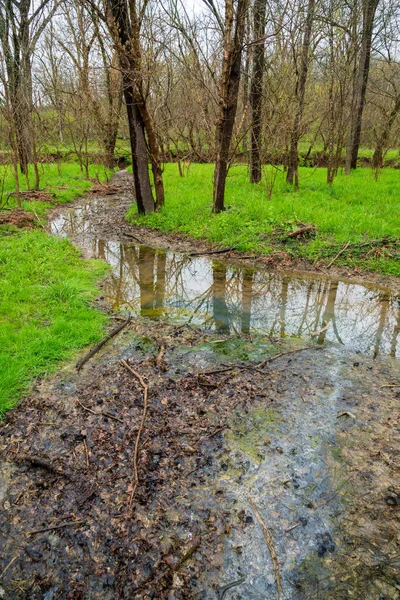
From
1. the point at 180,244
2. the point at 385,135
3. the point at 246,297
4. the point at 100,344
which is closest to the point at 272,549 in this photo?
the point at 100,344

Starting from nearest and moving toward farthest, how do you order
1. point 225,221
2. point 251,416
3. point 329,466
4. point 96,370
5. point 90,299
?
1. point 329,466
2. point 251,416
3. point 96,370
4. point 90,299
5. point 225,221

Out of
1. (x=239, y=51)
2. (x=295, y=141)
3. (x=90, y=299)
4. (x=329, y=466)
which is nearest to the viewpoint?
(x=329, y=466)

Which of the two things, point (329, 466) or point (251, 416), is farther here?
point (251, 416)

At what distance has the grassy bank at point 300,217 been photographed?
7961 mm

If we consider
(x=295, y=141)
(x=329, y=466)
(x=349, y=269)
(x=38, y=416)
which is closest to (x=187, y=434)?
(x=329, y=466)

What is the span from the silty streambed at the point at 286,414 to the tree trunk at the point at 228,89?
319 cm

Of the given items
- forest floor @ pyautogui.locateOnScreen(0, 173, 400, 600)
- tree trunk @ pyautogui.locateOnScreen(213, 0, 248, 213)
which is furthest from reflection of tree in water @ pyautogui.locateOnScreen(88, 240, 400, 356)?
tree trunk @ pyautogui.locateOnScreen(213, 0, 248, 213)

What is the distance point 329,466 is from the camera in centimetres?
307

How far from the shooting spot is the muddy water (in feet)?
17.7

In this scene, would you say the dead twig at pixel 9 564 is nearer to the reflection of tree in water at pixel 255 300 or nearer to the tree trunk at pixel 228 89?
the reflection of tree in water at pixel 255 300

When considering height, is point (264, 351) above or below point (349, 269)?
below

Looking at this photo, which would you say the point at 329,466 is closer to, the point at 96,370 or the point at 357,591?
the point at 357,591

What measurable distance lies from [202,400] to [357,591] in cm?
202

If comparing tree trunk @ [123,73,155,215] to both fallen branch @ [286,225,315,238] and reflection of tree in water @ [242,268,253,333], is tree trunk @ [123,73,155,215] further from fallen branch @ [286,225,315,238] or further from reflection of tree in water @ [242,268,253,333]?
reflection of tree in water @ [242,268,253,333]
